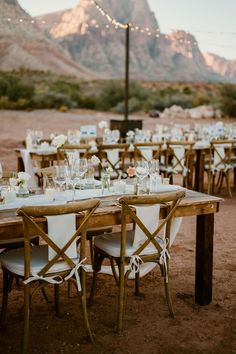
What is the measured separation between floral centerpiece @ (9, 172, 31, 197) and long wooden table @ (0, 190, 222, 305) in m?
0.36

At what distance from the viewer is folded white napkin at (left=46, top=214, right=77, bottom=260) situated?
308 centimetres

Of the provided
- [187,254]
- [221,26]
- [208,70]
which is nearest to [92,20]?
[208,70]

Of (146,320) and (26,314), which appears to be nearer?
(26,314)

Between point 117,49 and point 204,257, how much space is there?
172 ft

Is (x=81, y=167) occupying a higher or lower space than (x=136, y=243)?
higher

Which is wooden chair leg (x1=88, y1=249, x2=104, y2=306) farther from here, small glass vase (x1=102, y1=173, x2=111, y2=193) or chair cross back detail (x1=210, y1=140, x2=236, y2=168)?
chair cross back detail (x1=210, y1=140, x2=236, y2=168)

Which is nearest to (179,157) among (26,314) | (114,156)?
(114,156)

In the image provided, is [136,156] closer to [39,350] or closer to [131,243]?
[131,243]

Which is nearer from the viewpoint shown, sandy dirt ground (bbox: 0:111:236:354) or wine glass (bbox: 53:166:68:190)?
sandy dirt ground (bbox: 0:111:236:354)

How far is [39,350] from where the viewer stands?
10.5ft

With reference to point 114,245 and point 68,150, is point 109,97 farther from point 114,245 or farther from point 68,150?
point 114,245

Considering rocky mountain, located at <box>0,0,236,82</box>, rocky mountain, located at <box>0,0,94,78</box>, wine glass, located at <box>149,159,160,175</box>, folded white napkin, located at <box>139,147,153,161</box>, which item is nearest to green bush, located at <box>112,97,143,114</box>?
rocky mountain, located at <box>0,0,94,78</box>

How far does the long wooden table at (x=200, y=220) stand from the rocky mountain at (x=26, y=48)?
3202 centimetres

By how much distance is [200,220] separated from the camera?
3783mm
